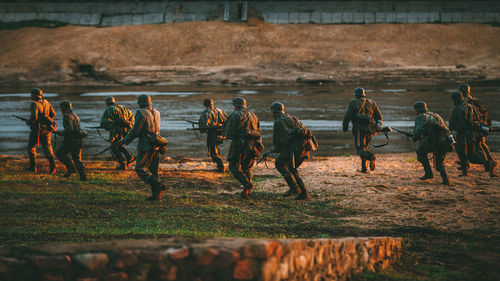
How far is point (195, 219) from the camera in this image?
8391mm

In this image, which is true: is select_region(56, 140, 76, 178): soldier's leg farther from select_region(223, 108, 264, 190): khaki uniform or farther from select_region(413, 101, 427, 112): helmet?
select_region(413, 101, 427, 112): helmet

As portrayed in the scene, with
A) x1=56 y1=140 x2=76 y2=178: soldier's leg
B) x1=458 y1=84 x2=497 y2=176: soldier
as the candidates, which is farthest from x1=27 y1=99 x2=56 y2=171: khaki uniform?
x1=458 y1=84 x2=497 y2=176: soldier

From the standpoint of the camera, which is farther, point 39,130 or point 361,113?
point 39,130

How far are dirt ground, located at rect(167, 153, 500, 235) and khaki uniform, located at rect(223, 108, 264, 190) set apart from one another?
40.2 inches

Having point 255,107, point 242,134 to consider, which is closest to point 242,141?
point 242,134

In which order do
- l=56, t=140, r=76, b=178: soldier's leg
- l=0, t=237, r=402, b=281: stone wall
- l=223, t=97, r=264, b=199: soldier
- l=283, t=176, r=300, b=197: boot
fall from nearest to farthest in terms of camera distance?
l=0, t=237, r=402, b=281: stone wall
l=223, t=97, r=264, b=199: soldier
l=283, t=176, r=300, b=197: boot
l=56, t=140, r=76, b=178: soldier's leg

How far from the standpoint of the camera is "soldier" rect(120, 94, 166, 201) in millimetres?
9453

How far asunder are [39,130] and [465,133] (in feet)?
32.1

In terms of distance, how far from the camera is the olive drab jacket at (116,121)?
42.4 feet

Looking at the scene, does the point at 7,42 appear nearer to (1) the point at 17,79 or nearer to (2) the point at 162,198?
(1) the point at 17,79

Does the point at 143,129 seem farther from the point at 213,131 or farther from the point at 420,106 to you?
the point at 420,106

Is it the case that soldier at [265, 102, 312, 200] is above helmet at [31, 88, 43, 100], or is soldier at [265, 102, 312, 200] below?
below

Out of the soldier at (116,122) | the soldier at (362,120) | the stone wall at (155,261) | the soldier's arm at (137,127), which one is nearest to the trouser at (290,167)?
the soldier's arm at (137,127)

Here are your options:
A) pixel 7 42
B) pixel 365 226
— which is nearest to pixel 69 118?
pixel 365 226
